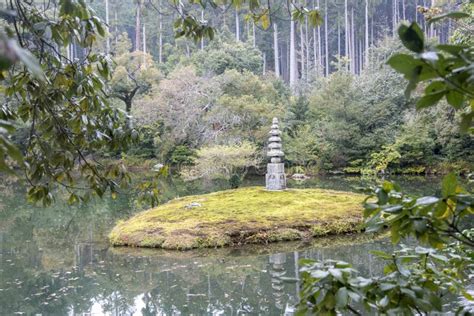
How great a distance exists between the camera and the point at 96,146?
70.7 inches

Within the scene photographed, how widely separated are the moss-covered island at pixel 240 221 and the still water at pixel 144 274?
245mm

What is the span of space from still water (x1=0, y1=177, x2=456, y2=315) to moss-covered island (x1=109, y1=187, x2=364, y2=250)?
0.81ft

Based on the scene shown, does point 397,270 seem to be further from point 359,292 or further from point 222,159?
point 222,159

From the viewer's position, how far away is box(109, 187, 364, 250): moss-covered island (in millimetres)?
6453

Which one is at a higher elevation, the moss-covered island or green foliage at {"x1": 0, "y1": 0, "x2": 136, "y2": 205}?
green foliage at {"x1": 0, "y1": 0, "x2": 136, "y2": 205}

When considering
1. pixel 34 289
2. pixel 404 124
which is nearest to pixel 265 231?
pixel 34 289

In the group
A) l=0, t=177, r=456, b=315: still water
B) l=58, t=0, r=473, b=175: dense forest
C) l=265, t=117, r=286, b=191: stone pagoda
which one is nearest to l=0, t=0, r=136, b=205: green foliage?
l=0, t=177, r=456, b=315: still water

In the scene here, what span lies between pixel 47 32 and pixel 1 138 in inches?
40.1

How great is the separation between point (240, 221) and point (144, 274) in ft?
6.78

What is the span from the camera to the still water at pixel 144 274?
4.29 metres

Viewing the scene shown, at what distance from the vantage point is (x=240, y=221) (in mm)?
6941

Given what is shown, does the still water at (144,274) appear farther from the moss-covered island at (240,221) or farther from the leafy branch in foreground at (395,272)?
the leafy branch in foreground at (395,272)

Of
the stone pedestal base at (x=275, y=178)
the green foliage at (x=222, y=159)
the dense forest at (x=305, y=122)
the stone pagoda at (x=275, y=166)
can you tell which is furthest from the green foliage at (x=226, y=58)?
the stone pedestal base at (x=275, y=178)

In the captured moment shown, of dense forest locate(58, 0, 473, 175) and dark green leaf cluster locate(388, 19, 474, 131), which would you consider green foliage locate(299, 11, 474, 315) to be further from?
dense forest locate(58, 0, 473, 175)
